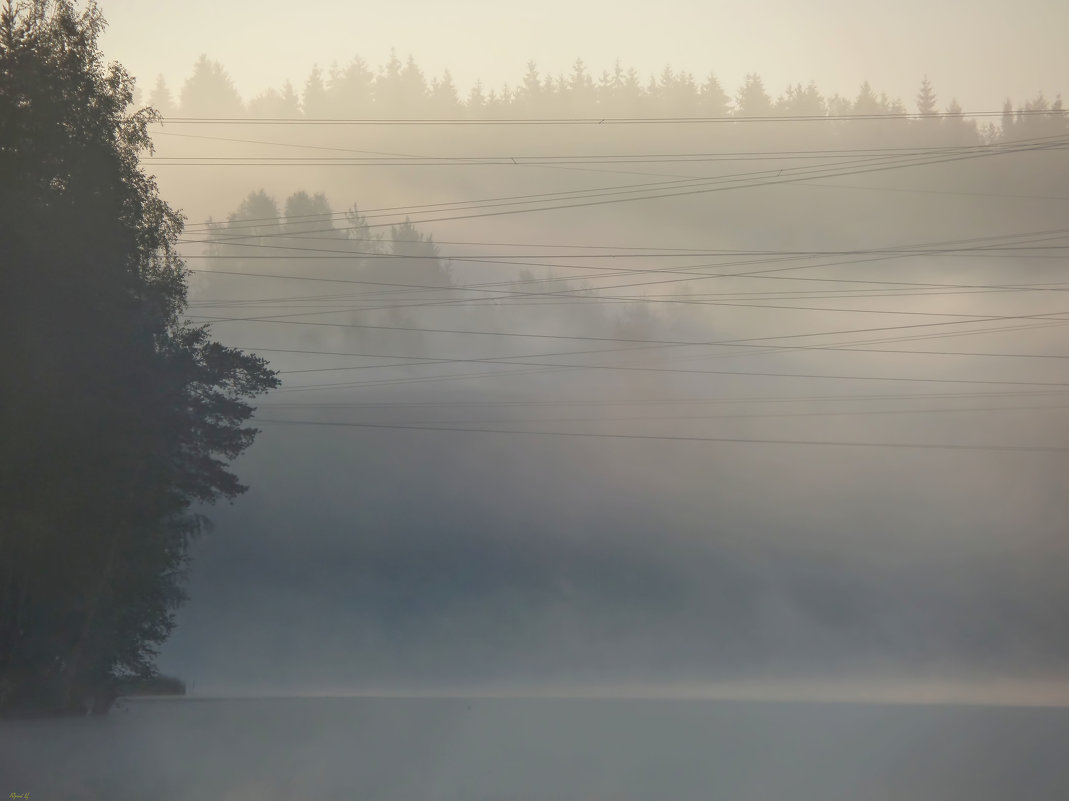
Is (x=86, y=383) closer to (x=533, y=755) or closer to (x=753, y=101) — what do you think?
(x=533, y=755)

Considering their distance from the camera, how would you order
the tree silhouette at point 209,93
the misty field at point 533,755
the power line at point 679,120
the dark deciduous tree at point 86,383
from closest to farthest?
the misty field at point 533,755
the dark deciduous tree at point 86,383
the power line at point 679,120
the tree silhouette at point 209,93

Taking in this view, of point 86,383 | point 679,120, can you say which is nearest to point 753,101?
point 679,120

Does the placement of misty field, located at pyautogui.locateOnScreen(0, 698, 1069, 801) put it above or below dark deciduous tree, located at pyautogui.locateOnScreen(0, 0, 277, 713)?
below

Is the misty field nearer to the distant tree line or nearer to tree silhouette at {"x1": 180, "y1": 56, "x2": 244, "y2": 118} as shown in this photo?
the distant tree line

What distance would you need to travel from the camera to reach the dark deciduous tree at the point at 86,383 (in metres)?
15.3

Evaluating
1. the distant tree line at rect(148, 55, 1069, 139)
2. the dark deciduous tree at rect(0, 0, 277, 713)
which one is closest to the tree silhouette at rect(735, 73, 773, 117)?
the distant tree line at rect(148, 55, 1069, 139)

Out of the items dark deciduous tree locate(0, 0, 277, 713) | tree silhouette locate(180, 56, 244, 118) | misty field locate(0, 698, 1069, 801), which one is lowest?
misty field locate(0, 698, 1069, 801)

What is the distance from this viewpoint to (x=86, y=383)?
1609 cm

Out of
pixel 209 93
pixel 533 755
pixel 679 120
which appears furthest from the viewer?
pixel 209 93

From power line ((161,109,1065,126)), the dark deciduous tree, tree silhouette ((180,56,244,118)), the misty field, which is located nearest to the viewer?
the misty field

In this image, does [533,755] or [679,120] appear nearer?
[533,755]

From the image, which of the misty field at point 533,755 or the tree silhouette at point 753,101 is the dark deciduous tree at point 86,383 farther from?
the tree silhouette at point 753,101

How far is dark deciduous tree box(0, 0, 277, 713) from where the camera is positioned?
15.3 m

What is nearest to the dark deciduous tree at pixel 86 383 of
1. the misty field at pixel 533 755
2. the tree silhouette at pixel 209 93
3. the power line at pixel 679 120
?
the misty field at pixel 533 755
